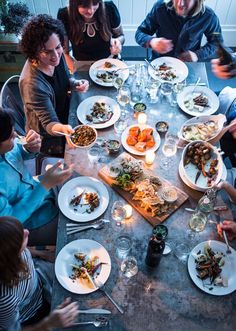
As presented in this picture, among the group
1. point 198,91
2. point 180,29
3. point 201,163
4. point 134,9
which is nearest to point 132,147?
point 201,163

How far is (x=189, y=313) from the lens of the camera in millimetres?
1509

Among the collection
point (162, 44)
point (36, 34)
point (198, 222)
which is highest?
point (36, 34)

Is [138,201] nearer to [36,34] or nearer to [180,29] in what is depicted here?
[36,34]

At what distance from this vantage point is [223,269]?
1649mm

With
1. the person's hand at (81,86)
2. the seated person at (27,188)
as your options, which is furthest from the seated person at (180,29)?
the seated person at (27,188)

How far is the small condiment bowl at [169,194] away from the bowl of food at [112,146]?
421mm

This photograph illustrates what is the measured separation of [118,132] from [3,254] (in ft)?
3.83

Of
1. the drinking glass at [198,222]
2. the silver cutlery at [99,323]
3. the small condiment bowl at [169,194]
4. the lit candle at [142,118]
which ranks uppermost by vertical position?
the lit candle at [142,118]

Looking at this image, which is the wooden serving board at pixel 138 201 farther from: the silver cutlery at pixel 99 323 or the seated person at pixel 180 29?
the seated person at pixel 180 29

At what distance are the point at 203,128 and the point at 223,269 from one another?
925 mm

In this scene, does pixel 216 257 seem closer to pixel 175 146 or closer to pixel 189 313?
pixel 189 313

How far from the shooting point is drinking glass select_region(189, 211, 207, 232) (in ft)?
5.79

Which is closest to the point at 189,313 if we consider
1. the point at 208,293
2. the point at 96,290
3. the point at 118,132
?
the point at 208,293

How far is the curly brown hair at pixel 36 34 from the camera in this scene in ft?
7.00
